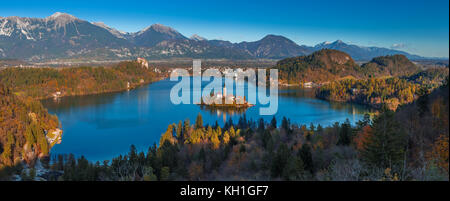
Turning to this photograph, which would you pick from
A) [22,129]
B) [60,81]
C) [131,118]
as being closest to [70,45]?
[60,81]

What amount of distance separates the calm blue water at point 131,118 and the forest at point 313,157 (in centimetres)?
363

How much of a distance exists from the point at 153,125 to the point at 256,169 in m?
17.7

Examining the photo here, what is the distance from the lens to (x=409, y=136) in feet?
36.4

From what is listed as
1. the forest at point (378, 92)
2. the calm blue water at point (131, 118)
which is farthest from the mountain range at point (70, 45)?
the calm blue water at point (131, 118)

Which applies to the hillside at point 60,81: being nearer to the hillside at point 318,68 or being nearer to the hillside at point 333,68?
the hillside at point 318,68

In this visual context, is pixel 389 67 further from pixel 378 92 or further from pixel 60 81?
pixel 60 81

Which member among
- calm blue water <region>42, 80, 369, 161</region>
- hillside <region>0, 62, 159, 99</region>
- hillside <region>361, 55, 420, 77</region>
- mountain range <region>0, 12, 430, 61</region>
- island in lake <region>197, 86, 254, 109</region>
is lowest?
calm blue water <region>42, 80, 369, 161</region>

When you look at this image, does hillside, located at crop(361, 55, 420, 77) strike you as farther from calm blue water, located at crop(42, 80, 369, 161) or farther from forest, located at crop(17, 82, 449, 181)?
forest, located at crop(17, 82, 449, 181)

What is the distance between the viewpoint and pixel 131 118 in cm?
3259

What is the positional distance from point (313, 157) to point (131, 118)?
23231 millimetres

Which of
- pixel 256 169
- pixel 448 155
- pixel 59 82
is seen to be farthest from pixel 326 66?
pixel 448 155

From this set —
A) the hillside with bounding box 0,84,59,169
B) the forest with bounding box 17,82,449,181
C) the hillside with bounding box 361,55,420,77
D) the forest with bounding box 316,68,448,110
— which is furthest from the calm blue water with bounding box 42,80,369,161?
the hillside with bounding box 361,55,420,77

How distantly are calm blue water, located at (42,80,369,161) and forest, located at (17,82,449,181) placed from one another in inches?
143

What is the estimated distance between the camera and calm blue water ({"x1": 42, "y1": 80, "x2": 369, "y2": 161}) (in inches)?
898
